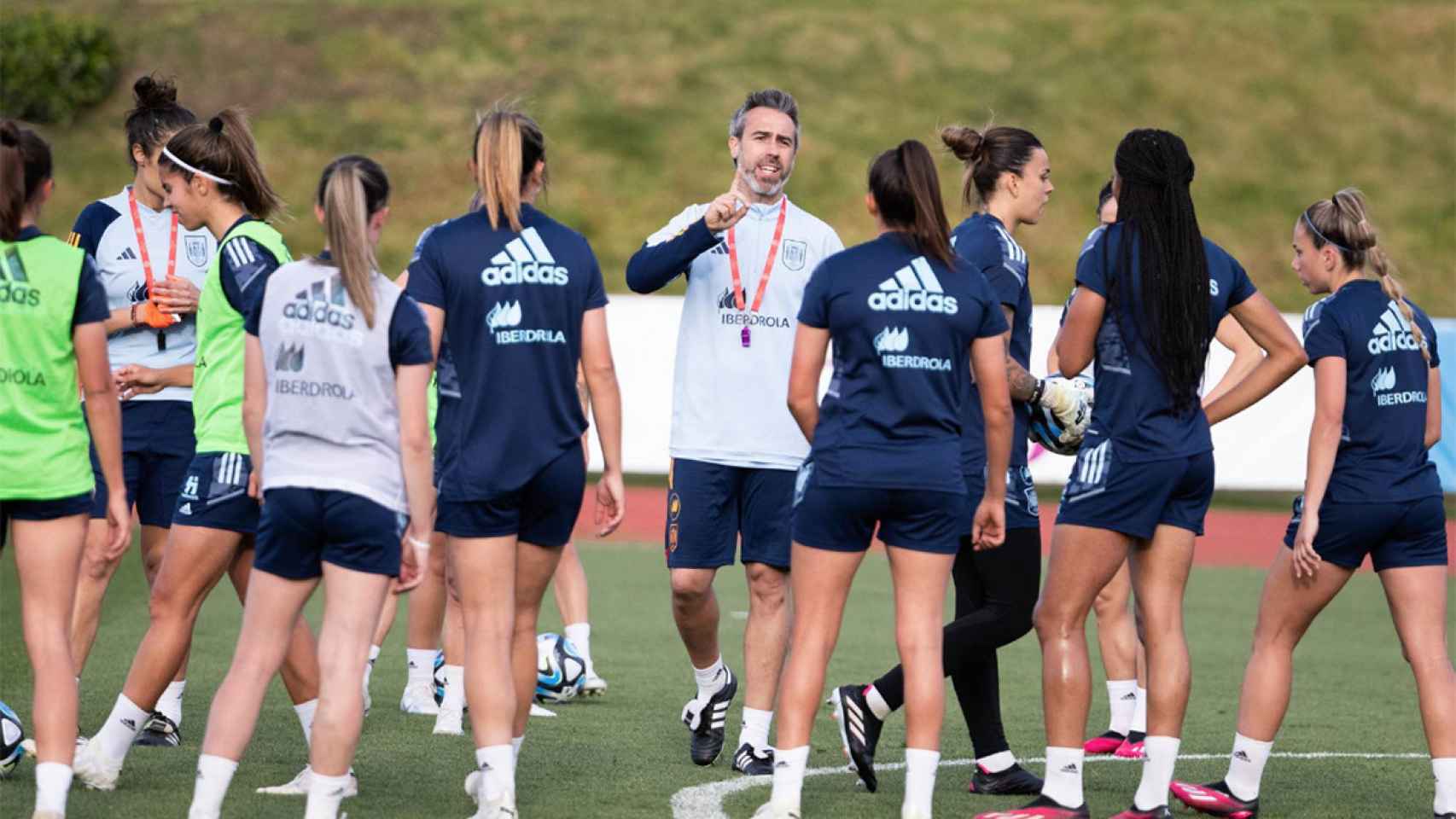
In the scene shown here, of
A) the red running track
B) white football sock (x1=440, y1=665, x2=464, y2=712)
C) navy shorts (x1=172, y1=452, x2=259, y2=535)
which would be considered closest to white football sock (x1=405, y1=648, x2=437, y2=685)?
white football sock (x1=440, y1=665, x2=464, y2=712)

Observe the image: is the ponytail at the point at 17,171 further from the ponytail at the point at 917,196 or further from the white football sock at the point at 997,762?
the white football sock at the point at 997,762

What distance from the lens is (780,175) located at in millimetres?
7289

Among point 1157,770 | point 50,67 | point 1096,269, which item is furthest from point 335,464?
point 50,67

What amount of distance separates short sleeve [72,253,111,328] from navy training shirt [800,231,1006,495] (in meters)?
2.11

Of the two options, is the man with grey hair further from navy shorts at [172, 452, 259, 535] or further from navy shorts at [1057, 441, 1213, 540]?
navy shorts at [172, 452, 259, 535]

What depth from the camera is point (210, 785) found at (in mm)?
5348

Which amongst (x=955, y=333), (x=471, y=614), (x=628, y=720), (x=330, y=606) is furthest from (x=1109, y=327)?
(x=628, y=720)

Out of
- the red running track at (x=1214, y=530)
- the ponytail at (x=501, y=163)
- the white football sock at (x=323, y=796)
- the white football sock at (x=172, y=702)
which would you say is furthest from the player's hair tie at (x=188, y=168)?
the red running track at (x=1214, y=530)

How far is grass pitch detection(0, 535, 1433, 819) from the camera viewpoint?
20.9 ft

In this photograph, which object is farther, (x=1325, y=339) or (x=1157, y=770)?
(x=1325, y=339)

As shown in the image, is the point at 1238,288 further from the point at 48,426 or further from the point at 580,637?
the point at 580,637

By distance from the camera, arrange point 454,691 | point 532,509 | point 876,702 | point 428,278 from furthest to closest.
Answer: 1. point 454,691
2. point 876,702
3. point 532,509
4. point 428,278

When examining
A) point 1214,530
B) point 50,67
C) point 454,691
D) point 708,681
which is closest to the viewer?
point 708,681

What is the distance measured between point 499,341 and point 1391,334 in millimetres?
3004
